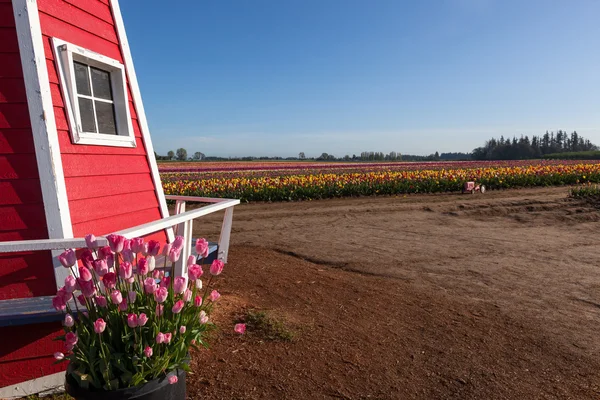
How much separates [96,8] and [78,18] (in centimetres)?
40

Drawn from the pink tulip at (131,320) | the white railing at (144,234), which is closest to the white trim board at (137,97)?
the white railing at (144,234)

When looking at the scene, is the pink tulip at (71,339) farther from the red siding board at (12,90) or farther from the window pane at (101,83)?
the window pane at (101,83)

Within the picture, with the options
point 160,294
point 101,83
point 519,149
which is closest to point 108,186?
point 101,83

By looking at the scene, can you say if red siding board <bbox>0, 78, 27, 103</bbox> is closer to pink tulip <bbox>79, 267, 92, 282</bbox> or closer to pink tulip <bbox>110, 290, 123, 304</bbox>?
pink tulip <bbox>79, 267, 92, 282</bbox>

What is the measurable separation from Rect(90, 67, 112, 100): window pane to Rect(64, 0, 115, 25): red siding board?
1.85 ft

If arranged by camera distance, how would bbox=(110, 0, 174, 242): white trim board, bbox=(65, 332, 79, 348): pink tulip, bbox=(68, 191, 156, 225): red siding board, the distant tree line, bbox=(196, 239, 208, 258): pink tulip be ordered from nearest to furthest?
bbox=(65, 332, 79, 348): pink tulip → bbox=(196, 239, 208, 258): pink tulip → bbox=(68, 191, 156, 225): red siding board → bbox=(110, 0, 174, 242): white trim board → the distant tree line

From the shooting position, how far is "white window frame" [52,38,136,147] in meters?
4.07

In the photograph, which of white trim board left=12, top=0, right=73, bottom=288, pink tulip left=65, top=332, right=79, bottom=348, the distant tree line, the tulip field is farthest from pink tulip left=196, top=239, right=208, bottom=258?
the distant tree line

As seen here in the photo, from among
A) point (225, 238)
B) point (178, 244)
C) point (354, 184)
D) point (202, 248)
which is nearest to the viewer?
point (178, 244)

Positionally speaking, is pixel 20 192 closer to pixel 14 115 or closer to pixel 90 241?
pixel 14 115

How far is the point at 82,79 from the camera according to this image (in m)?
4.48

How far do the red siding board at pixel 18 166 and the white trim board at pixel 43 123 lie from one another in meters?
0.06

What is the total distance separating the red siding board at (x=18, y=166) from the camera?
142 inches

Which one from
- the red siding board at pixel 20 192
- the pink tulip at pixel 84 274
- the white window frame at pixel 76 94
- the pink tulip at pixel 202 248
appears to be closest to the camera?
the pink tulip at pixel 84 274
